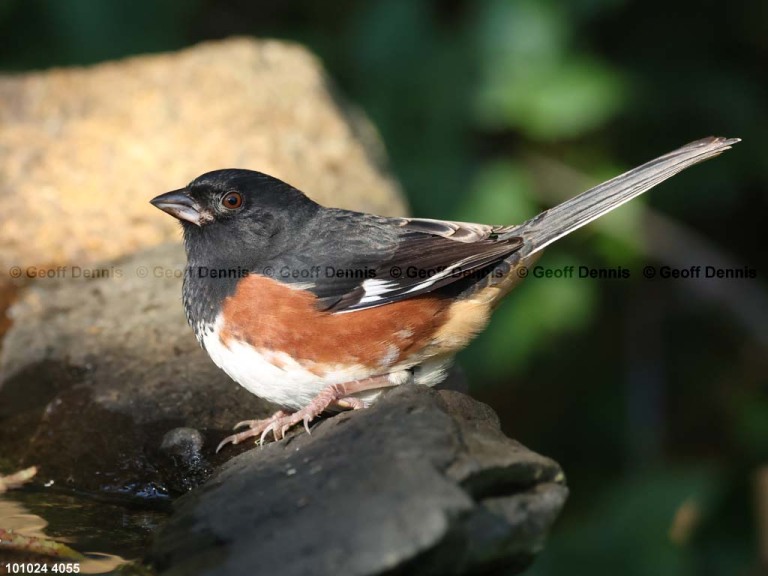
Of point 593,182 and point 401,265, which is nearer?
point 401,265

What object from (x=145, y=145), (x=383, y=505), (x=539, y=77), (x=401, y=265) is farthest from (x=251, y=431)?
(x=539, y=77)

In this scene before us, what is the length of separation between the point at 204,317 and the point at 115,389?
17.9 inches

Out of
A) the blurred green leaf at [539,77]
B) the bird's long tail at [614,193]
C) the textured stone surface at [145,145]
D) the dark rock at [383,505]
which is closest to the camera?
the dark rock at [383,505]

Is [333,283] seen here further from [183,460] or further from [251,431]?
[183,460]

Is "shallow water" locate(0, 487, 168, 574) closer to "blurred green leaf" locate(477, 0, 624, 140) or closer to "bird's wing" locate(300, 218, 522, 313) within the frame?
"bird's wing" locate(300, 218, 522, 313)

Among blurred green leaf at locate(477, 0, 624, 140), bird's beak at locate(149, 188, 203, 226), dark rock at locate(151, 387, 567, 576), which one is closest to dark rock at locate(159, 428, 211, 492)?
dark rock at locate(151, 387, 567, 576)

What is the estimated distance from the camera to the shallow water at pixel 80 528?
7.38ft

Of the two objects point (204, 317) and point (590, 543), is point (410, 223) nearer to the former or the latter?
point (204, 317)

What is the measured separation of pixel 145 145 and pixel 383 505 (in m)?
2.65

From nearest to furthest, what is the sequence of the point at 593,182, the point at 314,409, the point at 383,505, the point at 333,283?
the point at 383,505 → the point at 314,409 → the point at 333,283 → the point at 593,182

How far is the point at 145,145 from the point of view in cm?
402

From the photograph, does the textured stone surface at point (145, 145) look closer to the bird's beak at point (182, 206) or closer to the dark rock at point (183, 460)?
the bird's beak at point (182, 206)

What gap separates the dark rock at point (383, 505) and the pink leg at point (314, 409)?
30 cm

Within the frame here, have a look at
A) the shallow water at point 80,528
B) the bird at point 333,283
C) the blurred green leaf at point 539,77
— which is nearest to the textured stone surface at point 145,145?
the blurred green leaf at point 539,77
